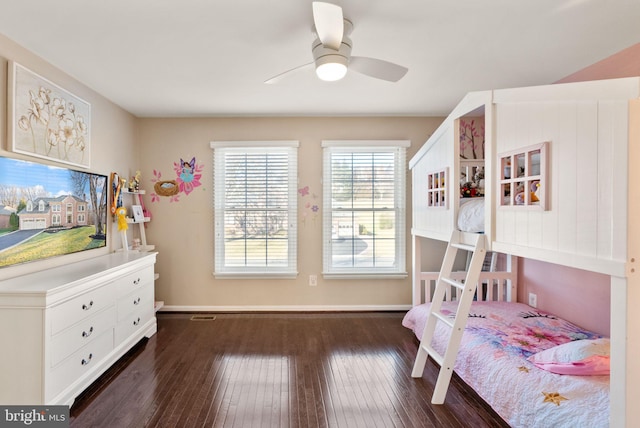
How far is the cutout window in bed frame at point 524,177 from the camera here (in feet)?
5.07

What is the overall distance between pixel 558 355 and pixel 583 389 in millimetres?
274

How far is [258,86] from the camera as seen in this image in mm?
3020

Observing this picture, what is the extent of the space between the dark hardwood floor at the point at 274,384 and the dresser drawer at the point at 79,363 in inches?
7.0

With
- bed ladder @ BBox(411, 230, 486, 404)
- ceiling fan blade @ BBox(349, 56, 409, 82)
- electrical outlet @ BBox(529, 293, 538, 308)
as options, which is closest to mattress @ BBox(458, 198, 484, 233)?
bed ladder @ BBox(411, 230, 486, 404)

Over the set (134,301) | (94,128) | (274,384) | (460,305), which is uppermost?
(94,128)

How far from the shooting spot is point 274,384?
2.38m

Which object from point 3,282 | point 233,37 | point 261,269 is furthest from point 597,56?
point 3,282

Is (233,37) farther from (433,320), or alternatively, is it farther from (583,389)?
(583,389)

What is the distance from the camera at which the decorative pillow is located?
5.84ft

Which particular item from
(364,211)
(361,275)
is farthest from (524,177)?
(361,275)

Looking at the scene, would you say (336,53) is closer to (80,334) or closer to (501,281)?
(80,334)

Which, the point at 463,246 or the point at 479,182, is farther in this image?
the point at 479,182

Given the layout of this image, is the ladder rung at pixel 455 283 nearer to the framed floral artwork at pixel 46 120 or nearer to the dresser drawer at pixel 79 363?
the dresser drawer at pixel 79 363

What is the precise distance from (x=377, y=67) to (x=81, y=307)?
2.56 m
